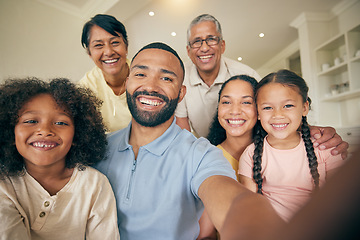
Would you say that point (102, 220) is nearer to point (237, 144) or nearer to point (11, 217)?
point (11, 217)

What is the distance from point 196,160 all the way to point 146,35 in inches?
175

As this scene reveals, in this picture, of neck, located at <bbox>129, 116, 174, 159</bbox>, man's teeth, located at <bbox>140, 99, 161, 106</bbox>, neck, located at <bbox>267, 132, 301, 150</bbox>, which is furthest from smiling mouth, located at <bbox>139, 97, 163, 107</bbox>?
neck, located at <bbox>267, 132, 301, 150</bbox>

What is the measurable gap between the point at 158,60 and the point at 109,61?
851 mm

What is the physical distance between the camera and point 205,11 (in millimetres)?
4445

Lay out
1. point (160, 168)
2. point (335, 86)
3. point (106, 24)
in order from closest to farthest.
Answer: point (160, 168) → point (106, 24) → point (335, 86)

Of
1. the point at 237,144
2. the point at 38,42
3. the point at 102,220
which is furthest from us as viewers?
the point at 38,42

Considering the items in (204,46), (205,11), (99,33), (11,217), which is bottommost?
(11,217)

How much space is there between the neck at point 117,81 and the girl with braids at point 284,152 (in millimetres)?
1201

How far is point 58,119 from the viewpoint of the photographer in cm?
109

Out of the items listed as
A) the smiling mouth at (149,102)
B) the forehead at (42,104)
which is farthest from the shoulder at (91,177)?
the smiling mouth at (149,102)

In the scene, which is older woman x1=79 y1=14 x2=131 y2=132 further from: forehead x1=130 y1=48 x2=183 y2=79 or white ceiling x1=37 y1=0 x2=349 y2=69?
white ceiling x1=37 y1=0 x2=349 y2=69

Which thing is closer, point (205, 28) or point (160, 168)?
point (160, 168)

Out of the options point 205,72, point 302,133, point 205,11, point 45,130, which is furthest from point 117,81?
point 205,11

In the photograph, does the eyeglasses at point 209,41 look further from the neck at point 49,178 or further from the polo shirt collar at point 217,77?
the neck at point 49,178
